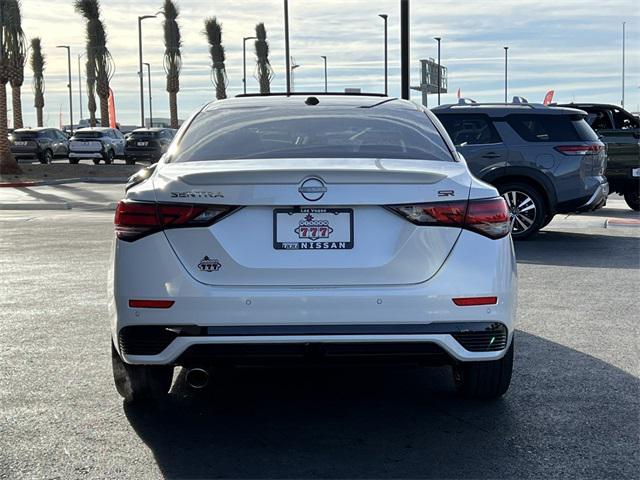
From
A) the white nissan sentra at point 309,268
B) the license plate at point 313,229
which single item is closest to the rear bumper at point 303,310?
the white nissan sentra at point 309,268

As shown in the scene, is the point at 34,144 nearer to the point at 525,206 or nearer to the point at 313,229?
the point at 525,206

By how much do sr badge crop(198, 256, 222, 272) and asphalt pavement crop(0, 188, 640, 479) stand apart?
2.74 ft

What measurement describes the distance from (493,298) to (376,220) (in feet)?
2.17

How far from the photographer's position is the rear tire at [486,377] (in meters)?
5.13

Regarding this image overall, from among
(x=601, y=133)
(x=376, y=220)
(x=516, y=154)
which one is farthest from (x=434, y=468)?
(x=601, y=133)

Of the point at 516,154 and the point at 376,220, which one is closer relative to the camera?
the point at 376,220

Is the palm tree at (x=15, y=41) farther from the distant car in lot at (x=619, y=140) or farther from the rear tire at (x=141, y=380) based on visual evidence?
the rear tire at (x=141, y=380)

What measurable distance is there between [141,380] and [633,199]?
1571cm

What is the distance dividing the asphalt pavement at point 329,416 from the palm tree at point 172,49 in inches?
2045

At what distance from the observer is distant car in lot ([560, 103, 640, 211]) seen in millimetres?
18125

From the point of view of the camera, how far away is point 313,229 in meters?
4.45

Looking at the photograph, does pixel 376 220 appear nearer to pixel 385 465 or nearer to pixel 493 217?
pixel 493 217

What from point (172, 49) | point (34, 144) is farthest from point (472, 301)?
point (172, 49)

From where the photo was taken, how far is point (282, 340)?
4418 millimetres
